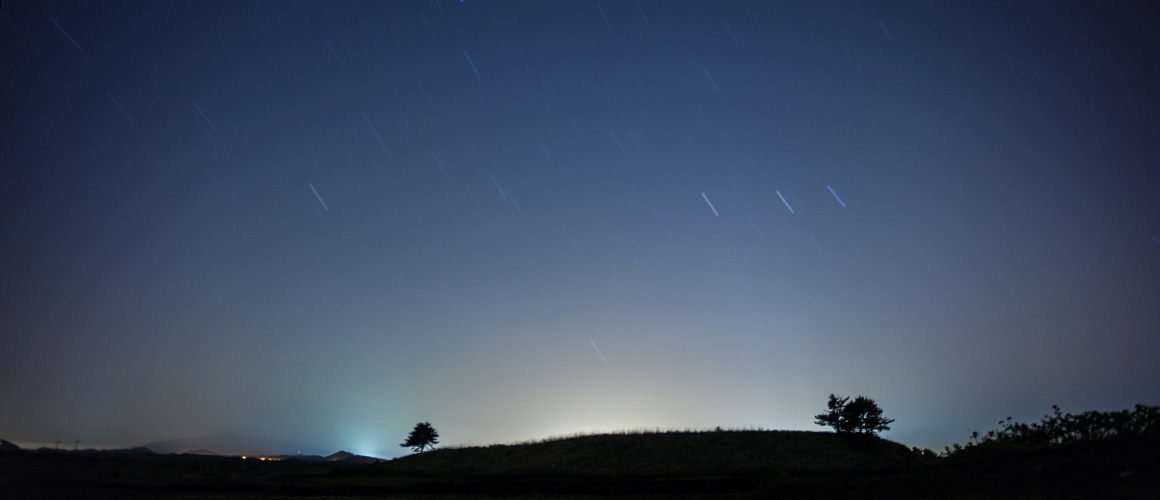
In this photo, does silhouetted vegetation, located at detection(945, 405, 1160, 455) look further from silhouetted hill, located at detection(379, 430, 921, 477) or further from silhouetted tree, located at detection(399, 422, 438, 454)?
silhouetted tree, located at detection(399, 422, 438, 454)

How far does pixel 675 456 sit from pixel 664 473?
542 centimetres

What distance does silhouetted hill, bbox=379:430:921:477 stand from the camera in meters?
37.8

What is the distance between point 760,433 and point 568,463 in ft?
56.9

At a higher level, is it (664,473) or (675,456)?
(675,456)

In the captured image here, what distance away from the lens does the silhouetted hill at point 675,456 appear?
37.8m

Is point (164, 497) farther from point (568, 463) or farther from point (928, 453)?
point (928, 453)

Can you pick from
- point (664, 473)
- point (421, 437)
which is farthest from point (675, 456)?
point (421, 437)

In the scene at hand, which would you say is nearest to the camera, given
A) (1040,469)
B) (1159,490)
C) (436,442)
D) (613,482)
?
(1159,490)

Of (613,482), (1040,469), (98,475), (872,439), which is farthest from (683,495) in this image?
(98,475)

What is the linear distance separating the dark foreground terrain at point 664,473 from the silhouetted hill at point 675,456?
0.46 ft

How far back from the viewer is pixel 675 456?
42.6 m

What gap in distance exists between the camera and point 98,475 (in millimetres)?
37031

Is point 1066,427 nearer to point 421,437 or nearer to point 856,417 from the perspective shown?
point 856,417

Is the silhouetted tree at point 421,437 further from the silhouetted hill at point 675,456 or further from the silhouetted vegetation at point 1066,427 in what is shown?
the silhouetted vegetation at point 1066,427
